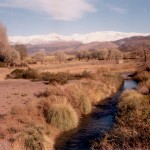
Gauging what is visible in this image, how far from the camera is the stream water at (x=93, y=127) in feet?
65.3

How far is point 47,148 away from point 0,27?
3236 inches

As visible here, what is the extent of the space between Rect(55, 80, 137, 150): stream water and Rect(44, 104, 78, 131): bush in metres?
0.71

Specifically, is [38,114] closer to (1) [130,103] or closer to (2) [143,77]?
(1) [130,103]

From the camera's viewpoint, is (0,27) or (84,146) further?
(0,27)

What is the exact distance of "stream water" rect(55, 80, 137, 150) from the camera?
1991 cm

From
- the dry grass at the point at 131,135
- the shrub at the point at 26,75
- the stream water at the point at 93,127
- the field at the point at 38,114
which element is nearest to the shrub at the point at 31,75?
the shrub at the point at 26,75

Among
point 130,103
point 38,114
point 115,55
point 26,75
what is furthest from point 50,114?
point 115,55

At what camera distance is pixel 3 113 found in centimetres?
2467

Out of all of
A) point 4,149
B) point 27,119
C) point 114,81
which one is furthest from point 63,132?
point 114,81

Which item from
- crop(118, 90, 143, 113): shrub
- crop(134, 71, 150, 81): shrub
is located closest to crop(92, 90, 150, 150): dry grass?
crop(118, 90, 143, 113): shrub

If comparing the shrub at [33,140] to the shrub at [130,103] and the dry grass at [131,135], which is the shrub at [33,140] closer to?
the dry grass at [131,135]

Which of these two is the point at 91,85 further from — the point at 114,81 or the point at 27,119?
the point at 27,119

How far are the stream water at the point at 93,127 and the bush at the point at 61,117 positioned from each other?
27.9 inches

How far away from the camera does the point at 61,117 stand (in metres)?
23.4
